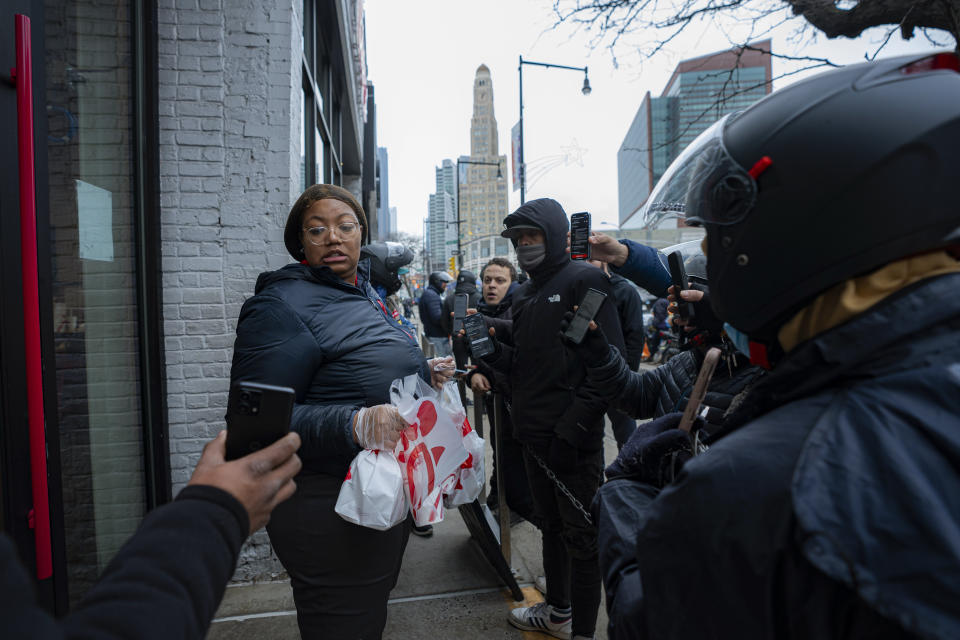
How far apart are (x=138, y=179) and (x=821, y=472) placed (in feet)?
10.6

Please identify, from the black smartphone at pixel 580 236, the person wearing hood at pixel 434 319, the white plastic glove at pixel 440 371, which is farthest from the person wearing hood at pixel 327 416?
the person wearing hood at pixel 434 319

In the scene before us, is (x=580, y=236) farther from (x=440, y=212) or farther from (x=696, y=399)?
(x=440, y=212)

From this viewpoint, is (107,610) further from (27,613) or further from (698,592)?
(698,592)

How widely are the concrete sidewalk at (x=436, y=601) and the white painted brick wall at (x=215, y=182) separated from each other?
0.96 feet

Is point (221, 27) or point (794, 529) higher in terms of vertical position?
point (221, 27)

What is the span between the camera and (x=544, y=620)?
2660 mm

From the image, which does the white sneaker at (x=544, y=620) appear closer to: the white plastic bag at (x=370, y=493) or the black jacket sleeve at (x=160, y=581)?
the white plastic bag at (x=370, y=493)

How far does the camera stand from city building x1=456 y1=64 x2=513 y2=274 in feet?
165

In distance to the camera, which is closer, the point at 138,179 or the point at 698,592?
the point at 698,592

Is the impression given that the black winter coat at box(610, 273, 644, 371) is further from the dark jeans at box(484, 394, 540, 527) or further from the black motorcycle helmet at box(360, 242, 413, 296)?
the black motorcycle helmet at box(360, 242, 413, 296)

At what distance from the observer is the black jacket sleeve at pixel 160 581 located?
1.81ft

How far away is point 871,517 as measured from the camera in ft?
2.05

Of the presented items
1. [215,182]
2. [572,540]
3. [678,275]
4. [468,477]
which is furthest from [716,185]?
[215,182]

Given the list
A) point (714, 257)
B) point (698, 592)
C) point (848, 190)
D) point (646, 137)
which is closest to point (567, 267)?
point (714, 257)
